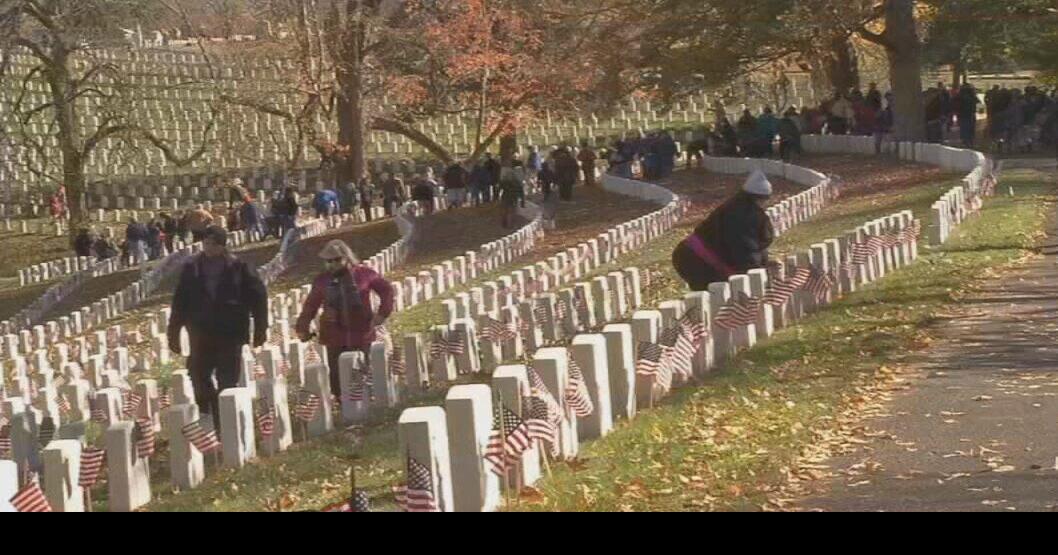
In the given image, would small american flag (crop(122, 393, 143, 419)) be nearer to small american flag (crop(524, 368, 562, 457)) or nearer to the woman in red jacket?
the woman in red jacket

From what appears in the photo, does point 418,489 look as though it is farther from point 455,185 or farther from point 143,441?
point 455,185

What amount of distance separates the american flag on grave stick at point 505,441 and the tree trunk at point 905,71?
34.4 m

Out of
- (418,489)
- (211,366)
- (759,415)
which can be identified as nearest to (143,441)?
(211,366)

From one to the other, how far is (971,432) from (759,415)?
1467 mm

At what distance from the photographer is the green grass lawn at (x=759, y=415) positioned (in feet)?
33.4

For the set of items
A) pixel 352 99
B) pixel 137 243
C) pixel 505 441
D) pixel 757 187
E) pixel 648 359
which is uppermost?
pixel 757 187

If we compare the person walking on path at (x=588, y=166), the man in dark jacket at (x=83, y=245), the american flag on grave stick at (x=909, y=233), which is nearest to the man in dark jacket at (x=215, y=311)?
the american flag on grave stick at (x=909, y=233)

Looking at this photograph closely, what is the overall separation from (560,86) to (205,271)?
1742 inches

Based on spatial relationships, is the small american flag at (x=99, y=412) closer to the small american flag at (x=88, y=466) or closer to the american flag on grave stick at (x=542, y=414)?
the small american flag at (x=88, y=466)

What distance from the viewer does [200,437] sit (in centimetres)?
1256

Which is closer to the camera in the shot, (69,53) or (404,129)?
(69,53)

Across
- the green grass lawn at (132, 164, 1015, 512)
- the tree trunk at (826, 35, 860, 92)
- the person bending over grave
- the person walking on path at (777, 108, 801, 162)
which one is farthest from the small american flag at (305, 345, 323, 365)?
the tree trunk at (826, 35, 860, 92)

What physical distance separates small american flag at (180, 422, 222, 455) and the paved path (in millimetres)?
3962
